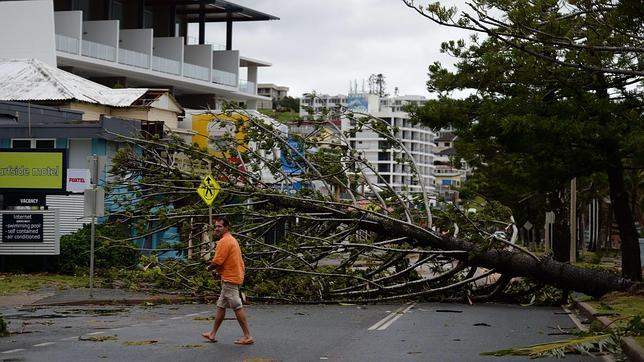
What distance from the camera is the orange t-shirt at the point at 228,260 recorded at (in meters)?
14.4

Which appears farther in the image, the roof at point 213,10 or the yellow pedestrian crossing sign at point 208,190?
the roof at point 213,10

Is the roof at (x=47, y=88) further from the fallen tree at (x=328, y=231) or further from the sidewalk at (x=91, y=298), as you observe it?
the fallen tree at (x=328, y=231)

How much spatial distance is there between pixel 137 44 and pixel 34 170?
39.1m

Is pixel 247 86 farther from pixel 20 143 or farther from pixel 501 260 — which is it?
pixel 501 260

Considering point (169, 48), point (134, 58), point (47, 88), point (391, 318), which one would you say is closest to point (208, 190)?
point (391, 318)

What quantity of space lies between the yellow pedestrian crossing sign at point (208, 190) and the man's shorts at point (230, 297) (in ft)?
23.1

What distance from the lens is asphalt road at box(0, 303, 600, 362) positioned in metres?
13.2

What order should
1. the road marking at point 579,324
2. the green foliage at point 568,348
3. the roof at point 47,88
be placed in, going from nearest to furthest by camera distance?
the green foliage at point 568,348
the road marking at point 579,324
the roof at point 47,88

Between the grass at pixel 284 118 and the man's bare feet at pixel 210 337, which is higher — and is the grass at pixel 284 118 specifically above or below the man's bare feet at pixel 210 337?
above

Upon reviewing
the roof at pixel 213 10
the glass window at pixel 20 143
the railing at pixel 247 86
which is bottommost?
the glass window at pixel 20 143

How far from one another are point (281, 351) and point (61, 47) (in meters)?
51.0

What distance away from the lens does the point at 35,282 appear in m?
27.2

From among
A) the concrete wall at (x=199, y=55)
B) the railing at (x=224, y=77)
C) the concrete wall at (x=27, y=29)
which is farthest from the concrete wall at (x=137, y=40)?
the concrete wall at (x=27, y=29)

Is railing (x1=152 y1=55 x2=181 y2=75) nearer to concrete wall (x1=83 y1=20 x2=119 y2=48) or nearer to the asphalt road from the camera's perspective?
concrete wall (x1=83 y1=20 x2=119 y2=48)
